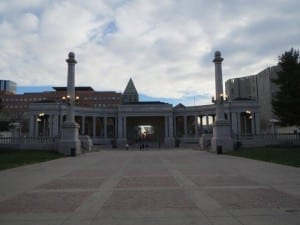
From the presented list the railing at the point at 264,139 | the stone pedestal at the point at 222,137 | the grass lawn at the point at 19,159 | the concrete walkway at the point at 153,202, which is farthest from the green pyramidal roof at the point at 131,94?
the concrete walkway at the point at 153,202

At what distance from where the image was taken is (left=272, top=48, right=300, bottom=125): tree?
41.9m

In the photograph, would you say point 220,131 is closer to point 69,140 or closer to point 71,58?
point 69,140

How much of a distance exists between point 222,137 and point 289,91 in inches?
444

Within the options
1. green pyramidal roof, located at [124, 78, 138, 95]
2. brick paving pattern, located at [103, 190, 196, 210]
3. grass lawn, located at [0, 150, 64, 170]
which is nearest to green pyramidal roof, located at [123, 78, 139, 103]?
green pyramidal roof, located at [124, 78, 138, 95]

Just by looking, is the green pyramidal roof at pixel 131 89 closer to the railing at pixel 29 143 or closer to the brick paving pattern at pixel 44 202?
the railing at pixel 29 143

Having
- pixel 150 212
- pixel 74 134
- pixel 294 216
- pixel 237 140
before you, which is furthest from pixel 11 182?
pixel 237 140

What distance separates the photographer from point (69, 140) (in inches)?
1575

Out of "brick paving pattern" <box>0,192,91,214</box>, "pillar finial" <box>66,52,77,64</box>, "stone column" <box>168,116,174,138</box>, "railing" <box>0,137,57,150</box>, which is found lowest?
"brick paving pattern" <box>0,192,91,214</box>

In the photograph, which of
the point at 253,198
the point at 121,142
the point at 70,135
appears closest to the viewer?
the point at 253,198

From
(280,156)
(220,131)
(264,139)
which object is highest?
(220,131)

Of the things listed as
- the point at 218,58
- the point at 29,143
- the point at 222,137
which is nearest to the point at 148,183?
the point at 222,137

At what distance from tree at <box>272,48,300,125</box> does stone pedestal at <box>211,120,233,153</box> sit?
27.3ft

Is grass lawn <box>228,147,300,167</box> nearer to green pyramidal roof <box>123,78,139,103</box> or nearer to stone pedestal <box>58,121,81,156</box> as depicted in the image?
stone pedestal <box>58,121,81,156</box>

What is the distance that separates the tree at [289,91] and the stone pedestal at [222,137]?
8309 mm
